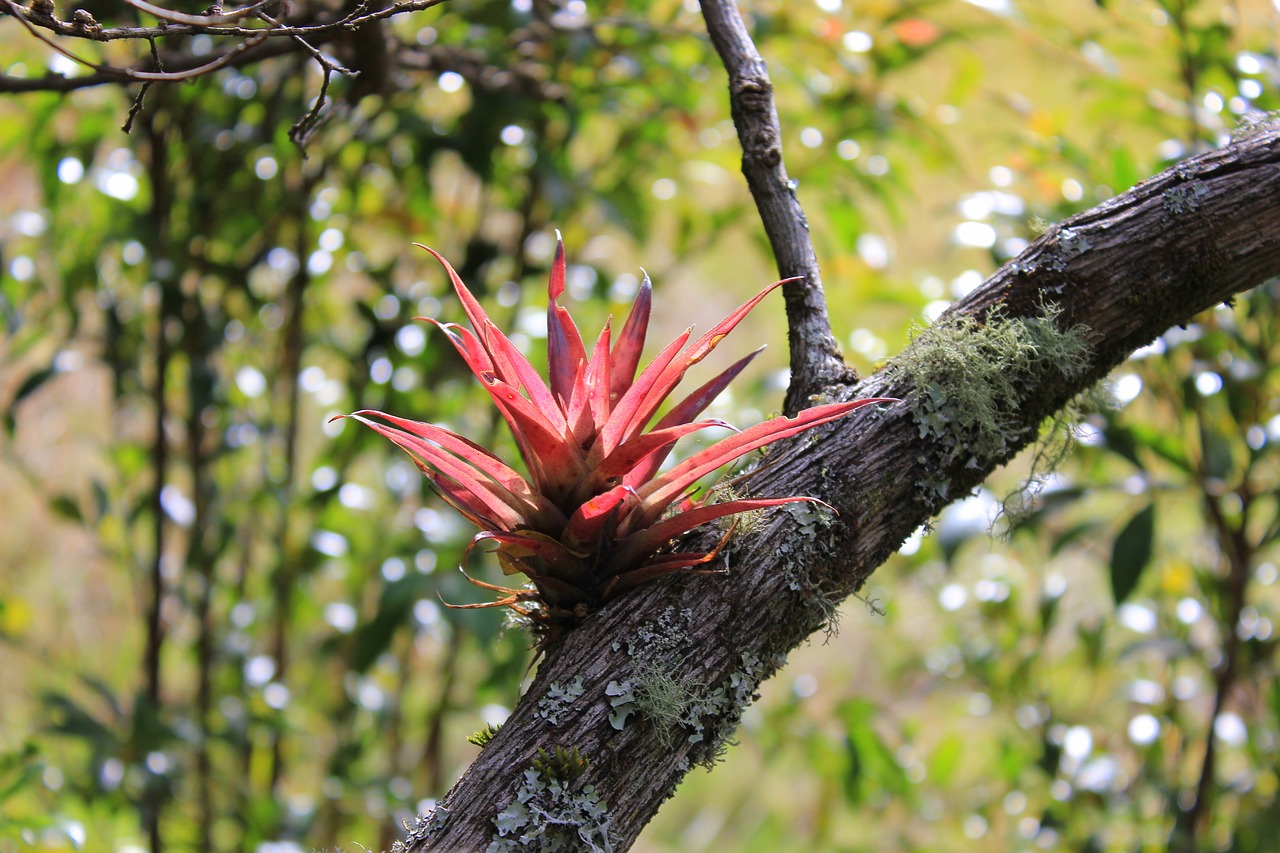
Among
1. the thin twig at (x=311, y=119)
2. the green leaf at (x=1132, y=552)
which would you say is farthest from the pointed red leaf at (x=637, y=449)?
the green leaf at (x=1132, y=552)

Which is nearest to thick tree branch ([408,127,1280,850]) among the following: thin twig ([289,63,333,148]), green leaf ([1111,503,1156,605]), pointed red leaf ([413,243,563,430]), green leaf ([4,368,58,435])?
pointed red leaf ([413,243,563,430])

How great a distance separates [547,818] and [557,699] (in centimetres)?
5

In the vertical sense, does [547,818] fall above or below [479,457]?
below

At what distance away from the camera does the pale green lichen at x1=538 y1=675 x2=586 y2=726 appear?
471 mm

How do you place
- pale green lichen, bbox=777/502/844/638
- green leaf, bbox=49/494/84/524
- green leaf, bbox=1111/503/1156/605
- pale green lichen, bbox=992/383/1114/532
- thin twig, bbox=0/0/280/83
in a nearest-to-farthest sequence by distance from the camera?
thin twig, bbox=0/0/280/83 → pale green lichen, bbox=777/502/844/638 → pale green lichen, bbox=992/383/1114/532 → green leaf, bbox=1111/503/1156/605 → green leaf, bbox=49/494/84/524

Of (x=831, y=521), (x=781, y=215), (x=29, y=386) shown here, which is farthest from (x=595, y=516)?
(x=29, y=386)

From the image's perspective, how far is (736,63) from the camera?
0.63 m

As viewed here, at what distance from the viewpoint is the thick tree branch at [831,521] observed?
1.54ft

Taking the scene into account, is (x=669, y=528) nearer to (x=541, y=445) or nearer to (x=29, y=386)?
(x=541, y=445)

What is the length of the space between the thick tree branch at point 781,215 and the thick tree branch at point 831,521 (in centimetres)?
3

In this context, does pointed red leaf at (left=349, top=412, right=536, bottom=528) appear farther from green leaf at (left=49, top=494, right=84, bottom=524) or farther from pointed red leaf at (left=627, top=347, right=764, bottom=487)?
green leaf at (left=49, top=494, right=84, bottom=524)

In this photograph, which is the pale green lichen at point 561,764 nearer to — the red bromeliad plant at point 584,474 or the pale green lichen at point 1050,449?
the red bromeliad plant at point 584,474

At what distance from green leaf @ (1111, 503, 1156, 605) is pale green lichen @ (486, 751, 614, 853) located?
689 millimetres

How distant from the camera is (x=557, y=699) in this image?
0.47m
